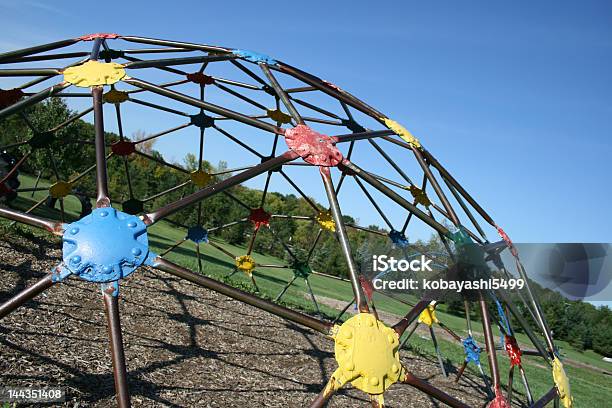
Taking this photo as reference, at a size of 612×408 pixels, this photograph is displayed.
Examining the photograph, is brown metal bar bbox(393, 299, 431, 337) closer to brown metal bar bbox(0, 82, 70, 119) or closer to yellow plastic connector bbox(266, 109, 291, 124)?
brown metal bar bbox(0, 82, 70, 119)

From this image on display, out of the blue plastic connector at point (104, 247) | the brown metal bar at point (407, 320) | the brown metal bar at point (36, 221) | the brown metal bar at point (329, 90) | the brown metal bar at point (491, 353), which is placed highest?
the brown metal bar at point (329, 90)

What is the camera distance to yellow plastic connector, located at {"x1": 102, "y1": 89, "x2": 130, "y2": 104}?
331 inches

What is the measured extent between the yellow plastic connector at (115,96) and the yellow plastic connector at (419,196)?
530 centimetres

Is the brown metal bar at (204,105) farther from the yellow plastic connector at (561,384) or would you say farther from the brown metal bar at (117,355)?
the yellow plastic connector at (561,384)

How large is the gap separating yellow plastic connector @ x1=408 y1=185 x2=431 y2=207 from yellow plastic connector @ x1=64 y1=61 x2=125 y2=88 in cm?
543

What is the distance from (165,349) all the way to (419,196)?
4.83 metres

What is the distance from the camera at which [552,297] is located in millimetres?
26203

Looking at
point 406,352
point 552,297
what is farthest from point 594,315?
point 406,352

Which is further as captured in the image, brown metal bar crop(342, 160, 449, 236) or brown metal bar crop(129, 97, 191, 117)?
brown metal bar crop(129, 97, 191, 117)

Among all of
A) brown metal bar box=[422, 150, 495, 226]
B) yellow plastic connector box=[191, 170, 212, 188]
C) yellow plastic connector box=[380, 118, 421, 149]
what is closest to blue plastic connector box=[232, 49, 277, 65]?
yellow plastic connector box=[380, 118, 421, 149]

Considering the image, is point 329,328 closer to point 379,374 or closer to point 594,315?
point 379,374

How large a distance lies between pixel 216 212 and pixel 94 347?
23.3 meters

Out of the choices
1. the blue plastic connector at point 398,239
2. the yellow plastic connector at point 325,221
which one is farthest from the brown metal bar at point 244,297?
the yellow plastic connector at point 325,221

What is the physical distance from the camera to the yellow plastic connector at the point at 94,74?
4.14 m
